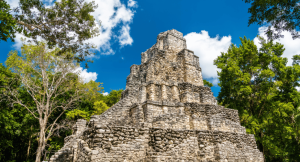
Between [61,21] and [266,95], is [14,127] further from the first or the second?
[266,95]

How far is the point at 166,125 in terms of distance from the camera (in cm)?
909

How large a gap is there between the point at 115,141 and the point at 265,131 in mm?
13443

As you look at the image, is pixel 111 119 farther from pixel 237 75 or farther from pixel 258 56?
pixel 258 56

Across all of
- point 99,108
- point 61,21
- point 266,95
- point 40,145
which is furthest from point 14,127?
point 266,95

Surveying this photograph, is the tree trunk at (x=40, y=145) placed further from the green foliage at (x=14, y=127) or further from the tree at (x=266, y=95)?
the tree at (x=266, y=95)

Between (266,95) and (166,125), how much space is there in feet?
35.7

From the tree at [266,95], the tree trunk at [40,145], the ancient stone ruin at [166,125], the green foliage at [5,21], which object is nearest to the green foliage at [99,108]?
the ancient stone ruin at [166,125]

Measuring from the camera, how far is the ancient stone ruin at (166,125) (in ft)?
20.6

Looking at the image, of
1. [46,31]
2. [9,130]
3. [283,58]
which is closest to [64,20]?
[46,31]

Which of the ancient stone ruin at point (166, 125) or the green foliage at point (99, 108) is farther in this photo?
the green foliage at point (99, 108)

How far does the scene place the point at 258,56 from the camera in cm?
1596

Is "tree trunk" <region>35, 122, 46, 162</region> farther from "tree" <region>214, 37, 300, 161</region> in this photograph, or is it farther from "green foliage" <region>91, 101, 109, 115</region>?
"tree" <region>214, 37, 300, 161</region>

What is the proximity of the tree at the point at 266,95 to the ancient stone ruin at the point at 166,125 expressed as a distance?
10.9 feet

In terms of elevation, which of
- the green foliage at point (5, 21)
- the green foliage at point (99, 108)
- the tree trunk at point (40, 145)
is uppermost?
the green foliage at point (5, 21)
